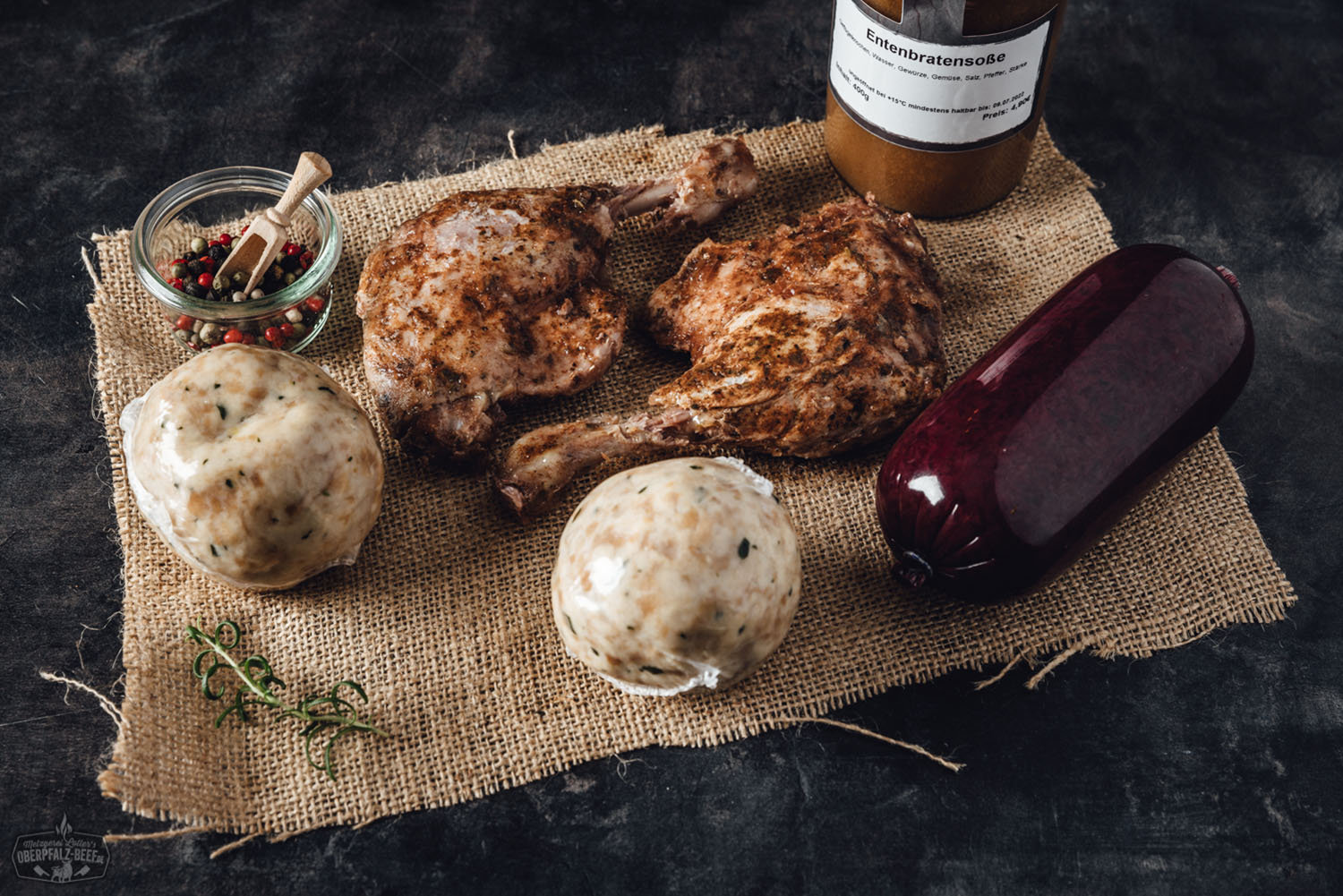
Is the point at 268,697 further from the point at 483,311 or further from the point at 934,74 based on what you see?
the point at 934,74

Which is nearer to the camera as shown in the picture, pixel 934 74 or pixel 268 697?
pixel 268 697

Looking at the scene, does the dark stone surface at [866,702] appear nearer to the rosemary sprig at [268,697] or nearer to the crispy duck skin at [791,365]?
the rosemary sprig at [268,697]

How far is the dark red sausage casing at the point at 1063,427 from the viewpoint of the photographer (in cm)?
219

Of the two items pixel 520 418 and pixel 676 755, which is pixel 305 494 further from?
pixel 676 755

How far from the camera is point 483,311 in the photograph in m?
2.55

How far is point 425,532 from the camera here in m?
2.56

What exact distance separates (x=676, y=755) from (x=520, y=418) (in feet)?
2.83

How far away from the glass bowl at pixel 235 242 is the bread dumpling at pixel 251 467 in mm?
327

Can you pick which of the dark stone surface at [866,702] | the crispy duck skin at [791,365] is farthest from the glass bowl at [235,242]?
the crispy duck skin at [791,365]

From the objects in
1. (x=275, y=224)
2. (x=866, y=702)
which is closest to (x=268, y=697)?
(x=275, y=224)

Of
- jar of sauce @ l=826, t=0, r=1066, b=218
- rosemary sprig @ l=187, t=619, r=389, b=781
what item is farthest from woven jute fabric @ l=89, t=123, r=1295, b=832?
jar of sauce @ l=826, t=0, r=1066, b=218

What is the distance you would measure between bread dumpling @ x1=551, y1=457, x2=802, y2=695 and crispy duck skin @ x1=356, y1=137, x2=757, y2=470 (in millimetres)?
447

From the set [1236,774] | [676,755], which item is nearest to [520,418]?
[676,755]

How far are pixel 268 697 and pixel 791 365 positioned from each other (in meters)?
1.26
